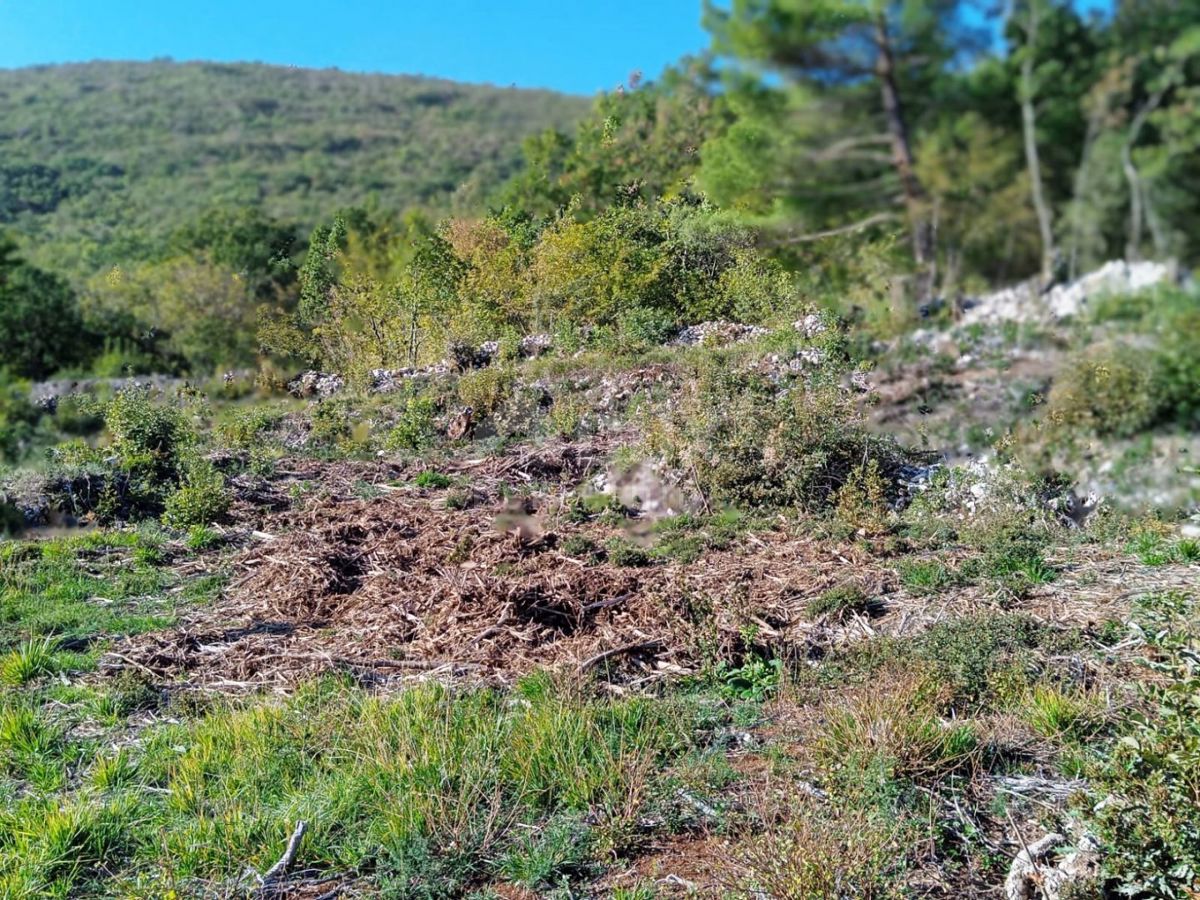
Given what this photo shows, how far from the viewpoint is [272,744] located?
3.57 meters

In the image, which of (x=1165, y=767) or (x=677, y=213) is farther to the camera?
(x=677, y=213)

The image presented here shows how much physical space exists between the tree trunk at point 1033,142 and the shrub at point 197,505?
22.8 feet

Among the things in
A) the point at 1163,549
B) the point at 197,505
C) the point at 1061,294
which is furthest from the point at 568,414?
the point at 1061,294

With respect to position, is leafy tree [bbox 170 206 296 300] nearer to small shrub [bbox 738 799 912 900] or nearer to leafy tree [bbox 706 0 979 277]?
leafy tree [bbox 706 0 979 277]

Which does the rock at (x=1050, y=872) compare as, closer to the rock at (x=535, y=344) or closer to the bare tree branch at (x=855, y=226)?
the bare tree branch at (x=855, y=226)

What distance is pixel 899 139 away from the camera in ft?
7.84

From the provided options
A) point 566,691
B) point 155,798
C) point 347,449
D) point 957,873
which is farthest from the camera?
point 347,449

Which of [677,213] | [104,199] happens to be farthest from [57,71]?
[677,213]

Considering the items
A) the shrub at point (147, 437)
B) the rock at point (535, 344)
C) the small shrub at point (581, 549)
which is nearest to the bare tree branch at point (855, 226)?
the small shrub at point (581, 549)

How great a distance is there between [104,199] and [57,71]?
15476mm

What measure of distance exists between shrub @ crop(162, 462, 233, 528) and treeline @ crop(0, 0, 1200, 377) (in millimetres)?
1628

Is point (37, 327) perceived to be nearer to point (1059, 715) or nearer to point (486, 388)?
point (486, 388)

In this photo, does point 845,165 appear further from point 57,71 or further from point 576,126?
point 57,71

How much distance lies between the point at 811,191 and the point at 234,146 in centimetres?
2499
